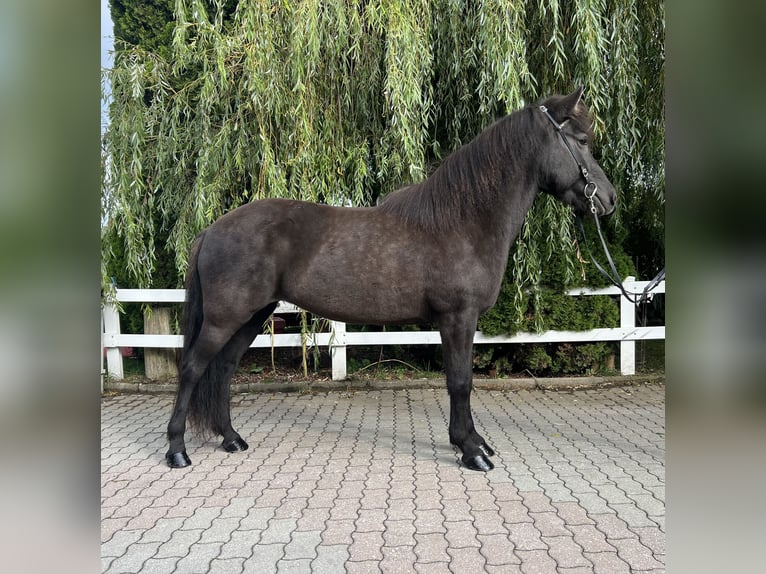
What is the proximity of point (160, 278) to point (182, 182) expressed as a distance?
47.5 inches

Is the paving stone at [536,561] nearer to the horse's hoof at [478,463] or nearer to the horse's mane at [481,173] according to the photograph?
the horse's hoof at [478,463]

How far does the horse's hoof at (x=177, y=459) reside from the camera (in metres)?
3.36

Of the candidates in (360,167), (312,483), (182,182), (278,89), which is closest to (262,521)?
(312,483)

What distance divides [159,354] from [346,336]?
227 cm

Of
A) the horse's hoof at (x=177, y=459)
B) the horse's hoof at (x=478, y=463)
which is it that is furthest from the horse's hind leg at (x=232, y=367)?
the horse's hoof at (x=478, y=463)

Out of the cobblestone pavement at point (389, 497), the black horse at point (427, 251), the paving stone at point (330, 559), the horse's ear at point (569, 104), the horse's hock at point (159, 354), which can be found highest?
the horse's ear at point (569, 104)

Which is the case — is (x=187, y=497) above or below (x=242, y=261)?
below

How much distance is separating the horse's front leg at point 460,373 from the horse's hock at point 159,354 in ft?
12.6

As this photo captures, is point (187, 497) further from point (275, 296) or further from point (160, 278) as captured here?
point (160, 278)

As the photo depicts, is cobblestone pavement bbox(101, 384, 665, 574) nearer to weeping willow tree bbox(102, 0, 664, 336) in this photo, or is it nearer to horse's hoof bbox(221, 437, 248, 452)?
horse's hoof bbox(221, 437, 248, 452)

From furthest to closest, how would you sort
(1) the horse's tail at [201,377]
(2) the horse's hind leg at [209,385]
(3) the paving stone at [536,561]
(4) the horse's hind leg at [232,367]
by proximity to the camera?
1. (4) the horse's hind leg at [232,367]
2. (1) the horse's tail at [201,377]
3. (2) the horse's hind leg at [209,385]
4. (3) the paving stone at [536,561]

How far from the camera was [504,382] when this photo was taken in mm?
5730

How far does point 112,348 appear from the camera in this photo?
5867 millimetres
